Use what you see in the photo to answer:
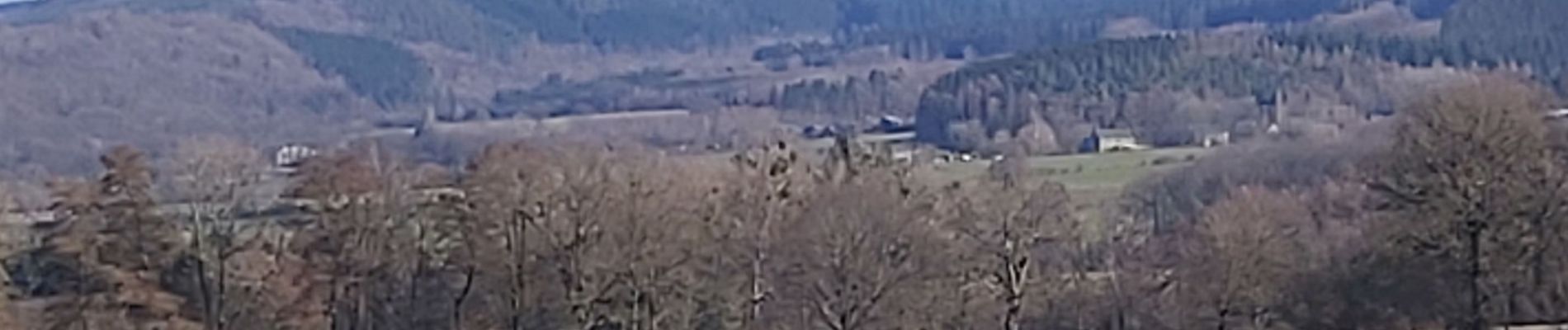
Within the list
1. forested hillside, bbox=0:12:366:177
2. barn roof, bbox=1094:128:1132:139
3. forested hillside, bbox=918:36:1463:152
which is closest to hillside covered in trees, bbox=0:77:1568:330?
forested hillside, bbox=918:36:1463:152

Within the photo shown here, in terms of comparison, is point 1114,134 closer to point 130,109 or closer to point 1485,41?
point 1485,41

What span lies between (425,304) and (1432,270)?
12985mm

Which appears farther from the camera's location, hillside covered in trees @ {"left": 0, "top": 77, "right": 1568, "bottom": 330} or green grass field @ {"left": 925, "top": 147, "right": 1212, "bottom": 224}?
green grass field @ {"left": 925, "top": 147, "right": 1212, "bottom": 224}

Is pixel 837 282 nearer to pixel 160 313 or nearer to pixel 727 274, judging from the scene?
pixel 727 274

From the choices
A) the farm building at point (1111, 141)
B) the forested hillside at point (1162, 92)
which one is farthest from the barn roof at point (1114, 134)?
the forested hillside at point (1162, 92)

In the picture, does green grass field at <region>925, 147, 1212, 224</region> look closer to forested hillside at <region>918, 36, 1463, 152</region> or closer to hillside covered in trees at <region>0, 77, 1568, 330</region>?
forested hillside at <region>918, 36, 1463, 152</region>

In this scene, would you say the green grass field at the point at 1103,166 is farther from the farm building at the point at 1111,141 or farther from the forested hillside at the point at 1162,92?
the forested hillside at the point at 1162,92

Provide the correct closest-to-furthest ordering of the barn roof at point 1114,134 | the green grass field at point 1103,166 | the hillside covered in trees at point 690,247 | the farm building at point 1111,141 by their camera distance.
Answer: the hillside covered in trees at point 690,247 < the green grass field at point 1103,166 < the farm building at point 1111,141 < the barn roof at point 1114,134

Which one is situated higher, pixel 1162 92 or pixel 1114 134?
pixel 1162 92

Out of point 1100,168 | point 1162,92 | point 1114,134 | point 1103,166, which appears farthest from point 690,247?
point 1162,92

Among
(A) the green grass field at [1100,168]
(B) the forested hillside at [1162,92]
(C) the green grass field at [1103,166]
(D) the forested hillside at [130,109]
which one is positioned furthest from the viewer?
(D) the forested hillside at [130,109]

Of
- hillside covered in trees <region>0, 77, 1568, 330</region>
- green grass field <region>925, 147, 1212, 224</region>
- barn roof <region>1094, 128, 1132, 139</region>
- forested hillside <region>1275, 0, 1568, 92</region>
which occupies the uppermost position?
hillside covered in trees <region>0, 77, 1568, 330</region>

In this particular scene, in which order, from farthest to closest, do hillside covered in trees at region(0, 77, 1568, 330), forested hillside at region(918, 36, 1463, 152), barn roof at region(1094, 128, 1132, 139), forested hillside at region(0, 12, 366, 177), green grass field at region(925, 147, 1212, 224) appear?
forested hillside at region(0, 12, 366, 177), forested hillside at region(918, 36, 1463, 152), barn roof at region(1094, 128, 1132, 139), green grass field at region(925, 147, 1212, 224), hillside covered in trees at region(0, 77, 1568, 330)

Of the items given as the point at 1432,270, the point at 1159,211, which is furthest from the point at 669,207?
the point at 1159,211
